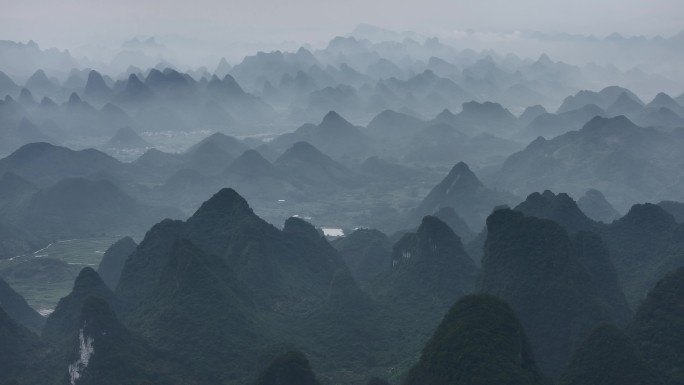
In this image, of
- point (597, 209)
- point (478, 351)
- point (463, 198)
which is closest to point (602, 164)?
point (597, 209)

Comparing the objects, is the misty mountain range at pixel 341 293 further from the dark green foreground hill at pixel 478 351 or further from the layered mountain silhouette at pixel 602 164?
the layered mountain silhouette at pixel 602 164

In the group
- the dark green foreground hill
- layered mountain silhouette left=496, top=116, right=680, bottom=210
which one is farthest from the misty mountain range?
layered mountain silhouette left=496, top=116, right=680, bottom=210

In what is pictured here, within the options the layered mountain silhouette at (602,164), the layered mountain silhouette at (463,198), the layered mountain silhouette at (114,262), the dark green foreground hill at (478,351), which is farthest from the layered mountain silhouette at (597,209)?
the dark green foreground hill at (478,351)

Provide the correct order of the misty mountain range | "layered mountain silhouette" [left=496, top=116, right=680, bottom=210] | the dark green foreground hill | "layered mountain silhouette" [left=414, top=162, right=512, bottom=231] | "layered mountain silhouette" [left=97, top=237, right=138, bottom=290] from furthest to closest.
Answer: "layered mountain silhouette" [left=496, top=116, right=680, bottom=210]
"layered mountain silhouette" [left=414, top=162, right=512, bottom=231]
"layered mountain silhouette" [left=97, top=237, right=138, bottom=290]
the misty mountain range
the dark green foreground hill

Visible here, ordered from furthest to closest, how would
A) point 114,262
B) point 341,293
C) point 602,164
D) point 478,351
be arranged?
point 602,164, point 114,262, point 341,293, point 478,351

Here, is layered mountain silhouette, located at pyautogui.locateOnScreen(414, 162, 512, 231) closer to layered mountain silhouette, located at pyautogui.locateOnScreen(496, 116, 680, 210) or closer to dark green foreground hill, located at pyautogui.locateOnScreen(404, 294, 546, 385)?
layered mountain silhouette, located at pyautogui.locateOnScreen(496, 116, 680, 210)

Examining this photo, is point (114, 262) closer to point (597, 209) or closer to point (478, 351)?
point (478, 351)

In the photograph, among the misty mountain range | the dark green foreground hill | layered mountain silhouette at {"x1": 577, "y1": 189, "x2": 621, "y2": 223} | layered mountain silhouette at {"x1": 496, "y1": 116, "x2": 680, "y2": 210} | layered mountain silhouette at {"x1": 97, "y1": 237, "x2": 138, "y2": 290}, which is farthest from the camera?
layered mountain silhouette at {"x1": 496, "y1": 116, "x2": 680, "y2": 210}

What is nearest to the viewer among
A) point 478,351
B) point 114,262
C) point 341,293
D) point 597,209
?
point 478,351

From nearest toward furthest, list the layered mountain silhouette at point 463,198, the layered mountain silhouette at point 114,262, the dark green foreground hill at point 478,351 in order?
the dark green foreground hill at point 478,351 → the layered mountain silhouette at point 114,262 → the layered mountain silhouette at point 463,198

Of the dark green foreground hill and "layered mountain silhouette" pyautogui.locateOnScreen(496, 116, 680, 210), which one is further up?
"layered mountain silhouette" pyautogui.locateOnScreen(496, 116, 680, 210)

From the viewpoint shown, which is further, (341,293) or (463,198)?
(463,198)

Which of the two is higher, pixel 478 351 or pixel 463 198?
pixel 463 198
